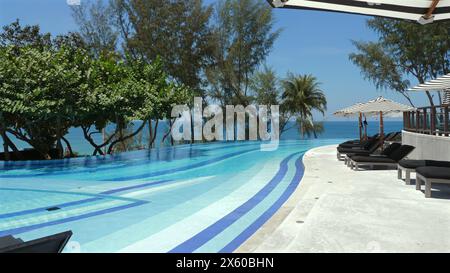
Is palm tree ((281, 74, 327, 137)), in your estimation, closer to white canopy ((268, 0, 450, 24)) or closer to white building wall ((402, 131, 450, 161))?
white building wall ((402, 131, 450, 161))

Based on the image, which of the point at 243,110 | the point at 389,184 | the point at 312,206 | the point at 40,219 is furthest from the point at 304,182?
the point at 243,110

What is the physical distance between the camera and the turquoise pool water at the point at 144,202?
5.37 meters

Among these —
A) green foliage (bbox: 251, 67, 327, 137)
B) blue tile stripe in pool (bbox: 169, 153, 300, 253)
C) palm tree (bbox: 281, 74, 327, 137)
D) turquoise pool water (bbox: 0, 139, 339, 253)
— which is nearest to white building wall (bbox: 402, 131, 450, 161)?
turquoise pool water (bbox: 0, 139, 339, 253)

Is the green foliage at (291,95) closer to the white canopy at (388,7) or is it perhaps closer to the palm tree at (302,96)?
the palm tree at (302,96)

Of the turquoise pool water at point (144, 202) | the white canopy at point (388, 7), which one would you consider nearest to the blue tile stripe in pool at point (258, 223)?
the turquoise pool water at point (144, 202)

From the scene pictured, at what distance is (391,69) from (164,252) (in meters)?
29.6

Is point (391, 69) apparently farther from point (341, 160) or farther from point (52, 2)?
point (52, 2)

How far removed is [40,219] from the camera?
6699 millimetres

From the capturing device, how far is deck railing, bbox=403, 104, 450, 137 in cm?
958

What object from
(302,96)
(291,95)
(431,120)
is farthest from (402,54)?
(431,120)

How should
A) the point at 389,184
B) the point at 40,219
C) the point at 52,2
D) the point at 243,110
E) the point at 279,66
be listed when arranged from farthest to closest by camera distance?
the point at 279,66
the point at 243,110
the point at 52,2
the point at 389,184
the point at 40,219

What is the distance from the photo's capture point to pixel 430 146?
10.1 meters
